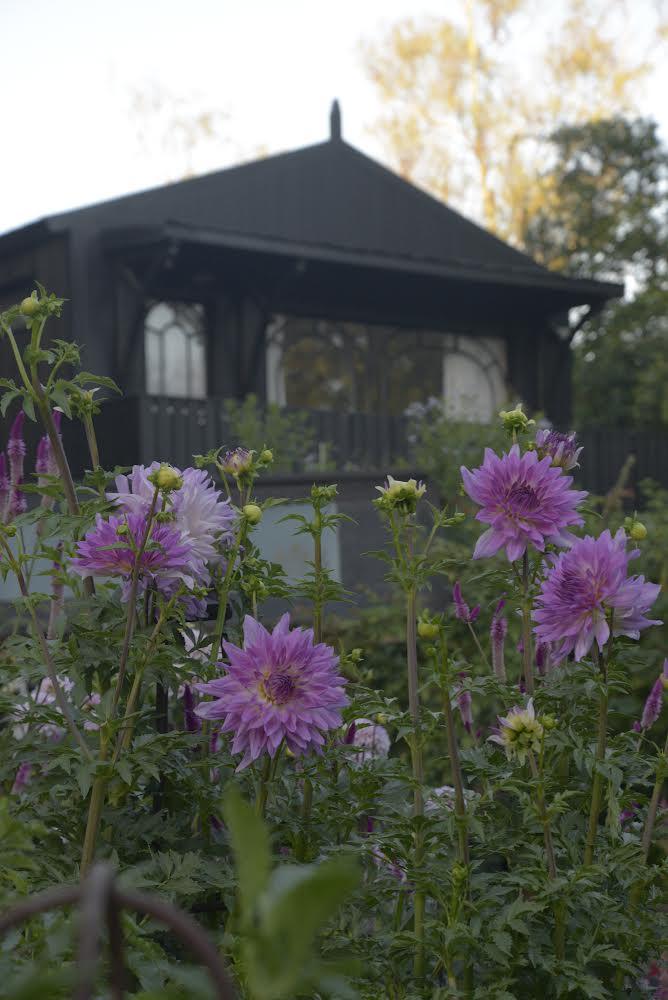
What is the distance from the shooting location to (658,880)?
6.04 ft

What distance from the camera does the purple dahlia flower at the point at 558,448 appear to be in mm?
1827

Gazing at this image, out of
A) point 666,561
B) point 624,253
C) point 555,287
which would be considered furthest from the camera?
point 624,253

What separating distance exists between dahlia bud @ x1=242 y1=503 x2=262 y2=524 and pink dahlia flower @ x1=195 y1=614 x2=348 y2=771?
19 cm

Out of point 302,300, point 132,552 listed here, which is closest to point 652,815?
point 132,552

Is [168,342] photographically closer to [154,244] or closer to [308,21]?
[154,244]

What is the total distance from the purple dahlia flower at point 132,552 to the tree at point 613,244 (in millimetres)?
17971

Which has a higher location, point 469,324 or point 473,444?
point 469,324

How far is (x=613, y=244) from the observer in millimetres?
20703

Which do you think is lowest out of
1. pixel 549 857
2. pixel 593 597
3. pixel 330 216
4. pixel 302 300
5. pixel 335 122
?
pixel 549 857

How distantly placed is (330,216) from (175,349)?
305 cm

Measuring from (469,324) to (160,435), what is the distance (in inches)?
222

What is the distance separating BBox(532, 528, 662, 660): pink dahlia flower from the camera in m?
1.63

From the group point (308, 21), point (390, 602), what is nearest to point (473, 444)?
point (390, 602)

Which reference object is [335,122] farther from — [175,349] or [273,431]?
[273,431]
